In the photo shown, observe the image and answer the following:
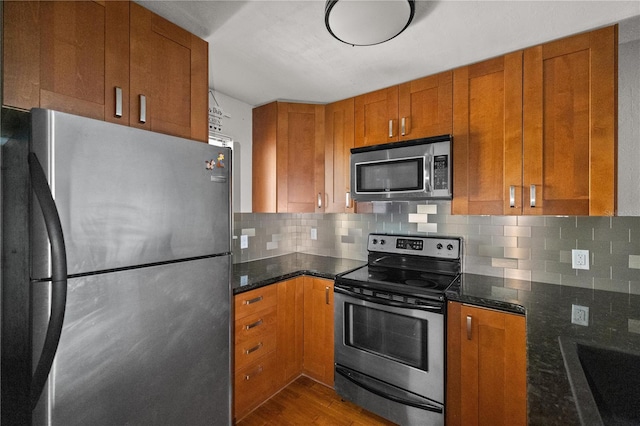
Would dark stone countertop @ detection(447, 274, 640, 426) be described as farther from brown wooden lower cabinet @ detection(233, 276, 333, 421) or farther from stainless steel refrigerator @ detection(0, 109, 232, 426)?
stainless steel refrigerator @ detection(0, 109, 232, 426)

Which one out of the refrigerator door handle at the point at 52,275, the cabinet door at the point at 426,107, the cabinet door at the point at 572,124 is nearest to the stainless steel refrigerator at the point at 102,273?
the refrigerator door handle at the point at 52,275

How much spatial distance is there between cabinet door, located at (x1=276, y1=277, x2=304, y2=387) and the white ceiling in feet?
4.98

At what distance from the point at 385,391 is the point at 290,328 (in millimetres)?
781

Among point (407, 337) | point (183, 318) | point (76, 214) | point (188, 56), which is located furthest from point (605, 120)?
point (76, 214)

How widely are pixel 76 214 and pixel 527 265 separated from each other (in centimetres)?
247

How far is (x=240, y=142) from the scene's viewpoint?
8.17 feet

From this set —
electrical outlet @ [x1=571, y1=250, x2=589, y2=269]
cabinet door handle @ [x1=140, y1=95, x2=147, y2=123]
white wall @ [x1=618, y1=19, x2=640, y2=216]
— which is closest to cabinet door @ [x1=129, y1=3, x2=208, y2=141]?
cabinet door handle @ [x1=140, y1=95, x2=147, y2=123]

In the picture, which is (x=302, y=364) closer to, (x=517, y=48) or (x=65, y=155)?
(x=65, y=155)

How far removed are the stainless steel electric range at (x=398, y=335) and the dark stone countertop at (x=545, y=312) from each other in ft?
0.53

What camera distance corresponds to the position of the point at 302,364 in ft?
7.55

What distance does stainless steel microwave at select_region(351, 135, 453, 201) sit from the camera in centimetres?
185

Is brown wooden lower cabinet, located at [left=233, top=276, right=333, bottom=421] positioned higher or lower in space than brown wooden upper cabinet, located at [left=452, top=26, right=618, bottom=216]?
lower

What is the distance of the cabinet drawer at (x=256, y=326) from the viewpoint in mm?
1796

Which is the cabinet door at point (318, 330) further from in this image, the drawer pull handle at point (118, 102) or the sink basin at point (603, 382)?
the drawer pull handle at point (118, 102)
